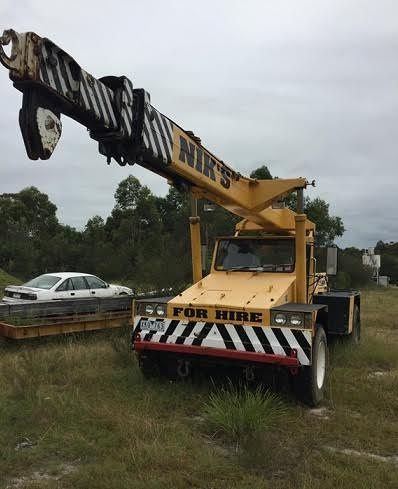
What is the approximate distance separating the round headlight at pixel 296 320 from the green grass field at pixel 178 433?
98 centimetres

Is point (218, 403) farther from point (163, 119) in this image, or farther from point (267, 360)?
point (163, 119)

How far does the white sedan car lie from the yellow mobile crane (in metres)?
6.20

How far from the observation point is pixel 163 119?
5789 millimetres

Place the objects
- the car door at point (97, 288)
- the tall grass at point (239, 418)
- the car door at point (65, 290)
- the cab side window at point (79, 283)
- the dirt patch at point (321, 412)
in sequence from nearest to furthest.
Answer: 1. the tall grass at point (239, 418)
2. the dirt patch at point (321, 412)
3. the car door at point (65, 290)
4. the cab side window at point (79, 283)
5. the car door at point (97, 288)

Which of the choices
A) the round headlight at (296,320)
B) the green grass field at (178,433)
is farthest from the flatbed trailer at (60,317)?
the round headlight at (296,320)

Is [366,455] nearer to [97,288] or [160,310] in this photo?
[160,310]

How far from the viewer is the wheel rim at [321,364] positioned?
6766 mm

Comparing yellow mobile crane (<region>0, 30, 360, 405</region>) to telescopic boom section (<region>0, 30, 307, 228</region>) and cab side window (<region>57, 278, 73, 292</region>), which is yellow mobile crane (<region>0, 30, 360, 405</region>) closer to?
telescopic boom section (<region>0, 30, 307, 228</region>)

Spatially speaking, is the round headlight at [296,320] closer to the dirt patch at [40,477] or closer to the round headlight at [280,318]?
the round headlight at [280,318]

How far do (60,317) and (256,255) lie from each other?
4.55 meters

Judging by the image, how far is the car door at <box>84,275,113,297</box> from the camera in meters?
15.1

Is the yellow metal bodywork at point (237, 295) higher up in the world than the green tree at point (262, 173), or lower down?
lower down

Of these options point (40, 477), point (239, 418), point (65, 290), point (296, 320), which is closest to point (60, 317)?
point (65, 290)

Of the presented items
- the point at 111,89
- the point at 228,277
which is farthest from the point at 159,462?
the point at 228,277
